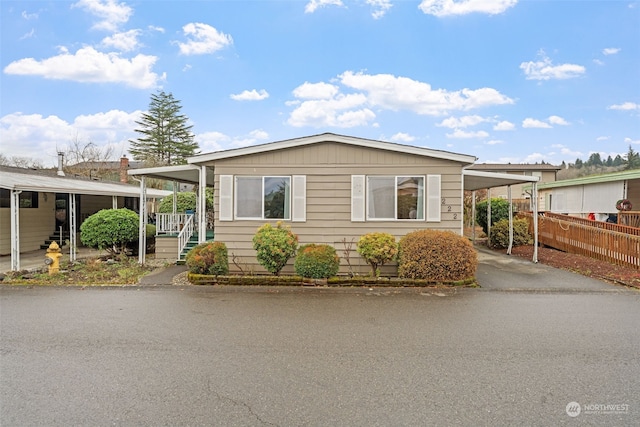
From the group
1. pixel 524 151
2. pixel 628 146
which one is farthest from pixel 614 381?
pixel 628 146

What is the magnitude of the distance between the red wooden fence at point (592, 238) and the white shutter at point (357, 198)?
6950 millimetres

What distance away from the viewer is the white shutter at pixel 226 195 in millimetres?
9250

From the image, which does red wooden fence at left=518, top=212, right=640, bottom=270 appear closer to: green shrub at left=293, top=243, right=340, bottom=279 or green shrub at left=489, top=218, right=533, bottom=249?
green shrub at left=489, top=218, right=533, bottom=249

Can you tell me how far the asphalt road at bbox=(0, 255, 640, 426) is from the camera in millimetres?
2982

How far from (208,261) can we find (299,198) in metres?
2.58

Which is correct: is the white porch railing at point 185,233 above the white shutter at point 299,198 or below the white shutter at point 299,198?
below

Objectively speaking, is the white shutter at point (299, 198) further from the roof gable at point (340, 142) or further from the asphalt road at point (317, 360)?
the asphalt road at point (317, 360)

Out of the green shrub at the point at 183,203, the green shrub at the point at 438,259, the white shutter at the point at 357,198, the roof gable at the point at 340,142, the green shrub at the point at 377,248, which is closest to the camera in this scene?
the green shrub at the point at 438,259

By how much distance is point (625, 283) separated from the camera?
26.8ft

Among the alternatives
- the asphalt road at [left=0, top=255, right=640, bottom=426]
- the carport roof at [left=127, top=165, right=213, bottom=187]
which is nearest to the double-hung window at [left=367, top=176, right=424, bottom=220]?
the asphalt road at [left=0, top=255, right=640, bottom=426]

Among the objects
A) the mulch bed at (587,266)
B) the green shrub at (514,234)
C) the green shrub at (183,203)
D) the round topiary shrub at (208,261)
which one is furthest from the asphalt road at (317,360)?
the green shrub at (183,203)

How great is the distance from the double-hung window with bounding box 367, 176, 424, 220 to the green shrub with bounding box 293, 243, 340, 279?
165 cm

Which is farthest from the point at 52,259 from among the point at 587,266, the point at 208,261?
the point at 587,266

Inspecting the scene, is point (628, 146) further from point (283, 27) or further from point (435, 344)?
point (435, 344)
